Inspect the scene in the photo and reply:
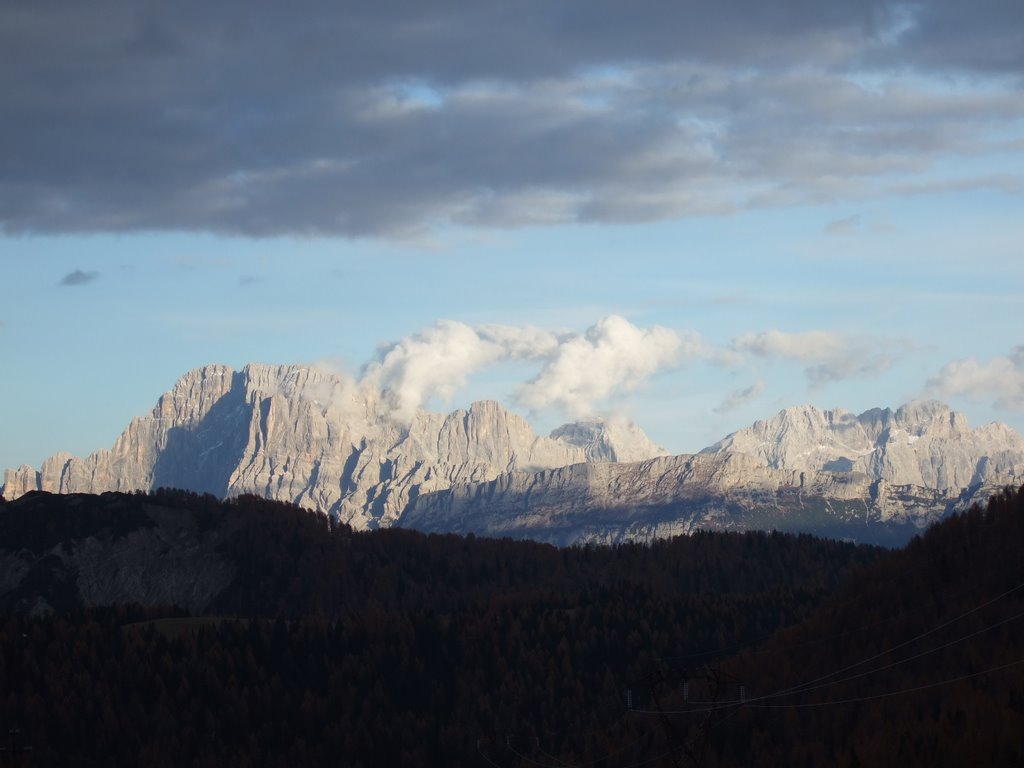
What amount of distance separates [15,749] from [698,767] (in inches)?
2688

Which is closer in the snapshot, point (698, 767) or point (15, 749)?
point (15, 749)

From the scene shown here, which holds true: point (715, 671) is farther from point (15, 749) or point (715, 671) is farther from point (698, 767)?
point (15, 749)

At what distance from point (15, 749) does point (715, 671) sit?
67.9m

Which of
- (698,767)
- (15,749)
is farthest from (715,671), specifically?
(15,749)

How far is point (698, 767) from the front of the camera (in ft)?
599

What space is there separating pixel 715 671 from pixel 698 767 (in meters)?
12.1

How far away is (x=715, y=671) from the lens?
17712 cm

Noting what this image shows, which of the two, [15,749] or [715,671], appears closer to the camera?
[15,749]

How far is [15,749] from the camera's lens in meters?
162
